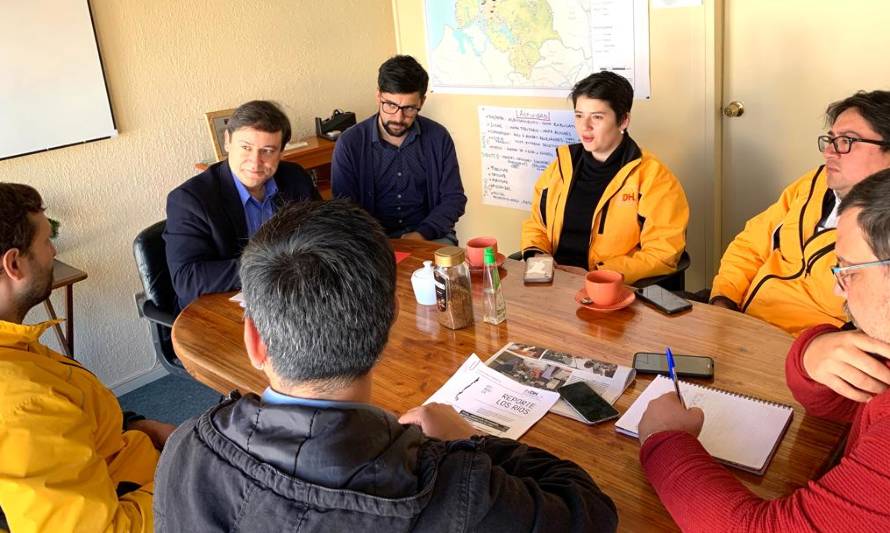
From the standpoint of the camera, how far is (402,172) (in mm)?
3012

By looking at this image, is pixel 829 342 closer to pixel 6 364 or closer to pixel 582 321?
pixel 582 321

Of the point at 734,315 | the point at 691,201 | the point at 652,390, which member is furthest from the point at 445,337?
the point at 691,201

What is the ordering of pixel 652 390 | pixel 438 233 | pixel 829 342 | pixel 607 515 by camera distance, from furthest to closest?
pixel 438 233 → pixel 652 390 → pixel 829 342 → pixel 607 515

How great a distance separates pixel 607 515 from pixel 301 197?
1863 millimetres

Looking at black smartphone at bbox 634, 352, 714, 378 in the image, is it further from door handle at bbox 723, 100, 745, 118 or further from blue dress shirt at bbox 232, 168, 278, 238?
door handle at bbox 723, 100, 745, 118

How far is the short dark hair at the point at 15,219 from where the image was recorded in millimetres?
1449

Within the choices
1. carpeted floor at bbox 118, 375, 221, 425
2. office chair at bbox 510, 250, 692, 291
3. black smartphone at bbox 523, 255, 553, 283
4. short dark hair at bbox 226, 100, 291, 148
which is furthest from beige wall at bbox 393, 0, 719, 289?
carpeted floor at bbox 118, 375, 221, 425

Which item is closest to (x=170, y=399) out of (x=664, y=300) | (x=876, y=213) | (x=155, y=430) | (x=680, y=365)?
(x=155, y=430)

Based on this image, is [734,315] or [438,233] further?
[438,233]

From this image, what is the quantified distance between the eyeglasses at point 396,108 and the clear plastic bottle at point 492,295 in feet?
4.22

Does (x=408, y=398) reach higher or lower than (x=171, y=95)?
lower

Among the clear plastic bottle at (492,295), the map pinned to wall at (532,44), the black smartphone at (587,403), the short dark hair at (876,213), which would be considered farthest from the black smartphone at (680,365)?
the map pinned to wall at (532,44)

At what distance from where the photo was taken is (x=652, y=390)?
1380 mm

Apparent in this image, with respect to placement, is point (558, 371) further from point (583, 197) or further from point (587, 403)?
point (583, 197)
